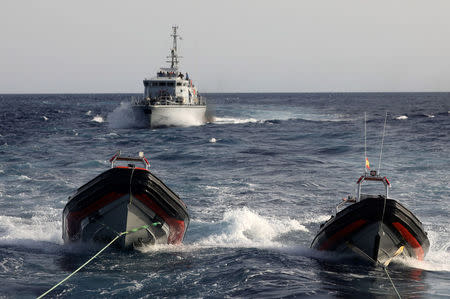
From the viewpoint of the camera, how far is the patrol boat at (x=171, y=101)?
46.7 m

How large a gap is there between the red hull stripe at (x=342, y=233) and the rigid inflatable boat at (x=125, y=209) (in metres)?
3.24

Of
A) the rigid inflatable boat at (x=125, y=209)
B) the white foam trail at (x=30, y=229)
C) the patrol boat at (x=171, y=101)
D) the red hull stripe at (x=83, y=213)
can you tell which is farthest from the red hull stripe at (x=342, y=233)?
the patrol boat at (x=171, y=101)

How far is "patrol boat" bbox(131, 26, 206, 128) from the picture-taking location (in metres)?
46.7

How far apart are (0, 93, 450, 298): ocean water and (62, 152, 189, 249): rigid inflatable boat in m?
0.43

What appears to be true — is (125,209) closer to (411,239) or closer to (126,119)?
(411,239)

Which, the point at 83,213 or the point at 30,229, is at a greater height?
the point at 83,213

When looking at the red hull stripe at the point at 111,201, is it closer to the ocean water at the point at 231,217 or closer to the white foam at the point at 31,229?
the ocean water at the point at 231,217

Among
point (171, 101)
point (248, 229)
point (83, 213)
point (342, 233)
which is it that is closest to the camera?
point (342, 233)

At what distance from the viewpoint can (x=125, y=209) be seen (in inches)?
420

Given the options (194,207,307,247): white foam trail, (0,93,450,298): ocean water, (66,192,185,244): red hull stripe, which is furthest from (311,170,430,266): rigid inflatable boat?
(66,192,185,244): red hull stripe

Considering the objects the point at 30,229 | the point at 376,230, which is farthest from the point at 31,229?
the point at 376,230

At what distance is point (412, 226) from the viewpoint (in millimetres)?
10156

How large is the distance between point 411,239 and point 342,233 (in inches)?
54.0

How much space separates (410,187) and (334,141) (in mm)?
16356
